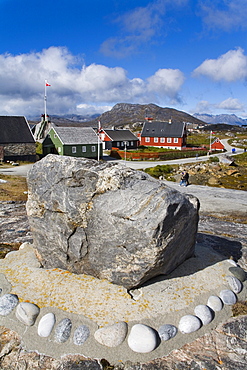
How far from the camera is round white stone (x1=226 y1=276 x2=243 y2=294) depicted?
29.5 feet

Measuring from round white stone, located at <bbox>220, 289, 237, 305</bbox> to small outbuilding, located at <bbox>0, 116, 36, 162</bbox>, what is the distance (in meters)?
42.2

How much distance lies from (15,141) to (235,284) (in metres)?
42.8

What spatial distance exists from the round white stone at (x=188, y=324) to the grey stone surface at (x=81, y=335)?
7.59ft

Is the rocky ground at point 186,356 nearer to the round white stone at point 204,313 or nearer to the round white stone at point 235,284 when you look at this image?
the round white stone at point 204,313

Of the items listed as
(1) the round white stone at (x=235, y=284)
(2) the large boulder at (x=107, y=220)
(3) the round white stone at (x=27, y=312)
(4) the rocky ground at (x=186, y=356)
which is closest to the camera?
(4) the rocky ground at (x=186, y=356)

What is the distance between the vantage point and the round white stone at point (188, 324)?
7.37 m

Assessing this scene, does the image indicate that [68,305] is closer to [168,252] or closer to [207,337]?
[168,252]

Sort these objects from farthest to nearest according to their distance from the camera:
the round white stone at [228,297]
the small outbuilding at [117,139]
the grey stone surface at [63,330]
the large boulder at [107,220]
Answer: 1. the small outbuilding at [117,139]
2. the round white stone at [228,297]
3. the large boulder at [107,220]
4. the grey stone surface at [63,330]

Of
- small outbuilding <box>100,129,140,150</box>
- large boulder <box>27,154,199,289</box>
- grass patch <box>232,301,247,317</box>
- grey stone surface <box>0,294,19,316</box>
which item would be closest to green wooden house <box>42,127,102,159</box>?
small outbuilding <box>100,129,140,150</box>

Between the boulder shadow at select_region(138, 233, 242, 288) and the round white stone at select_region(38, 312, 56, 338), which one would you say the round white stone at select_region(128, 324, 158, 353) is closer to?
the boulder shadow at select_region(138, 233, 242, 288)

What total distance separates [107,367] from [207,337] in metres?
2.59

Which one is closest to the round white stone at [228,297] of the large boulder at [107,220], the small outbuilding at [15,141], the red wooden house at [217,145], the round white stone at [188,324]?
the round white stone at [188,324]

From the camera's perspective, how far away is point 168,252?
838cm

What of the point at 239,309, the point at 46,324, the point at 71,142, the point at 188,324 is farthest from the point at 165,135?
the point at 46,324
